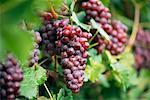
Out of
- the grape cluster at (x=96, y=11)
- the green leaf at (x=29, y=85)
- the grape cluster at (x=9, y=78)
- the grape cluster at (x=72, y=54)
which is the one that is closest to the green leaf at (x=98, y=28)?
the grape cluster at (x=96, y=11)

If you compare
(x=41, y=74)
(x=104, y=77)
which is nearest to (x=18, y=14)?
(x=41, y=74)

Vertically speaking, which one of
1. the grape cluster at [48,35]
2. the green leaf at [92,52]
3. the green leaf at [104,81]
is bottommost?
the green leaf at [104,81]

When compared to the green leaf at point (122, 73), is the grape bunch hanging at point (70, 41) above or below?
above

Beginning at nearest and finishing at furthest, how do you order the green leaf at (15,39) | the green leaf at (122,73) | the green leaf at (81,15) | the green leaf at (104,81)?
the green leaf at (15,39)
the green leaf at (81,15)
the green leaf at (122,73)
the green leaf at (104,81)

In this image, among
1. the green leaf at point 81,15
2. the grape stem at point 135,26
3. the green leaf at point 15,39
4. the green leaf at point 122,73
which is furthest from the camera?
the grape stem at point 135,26

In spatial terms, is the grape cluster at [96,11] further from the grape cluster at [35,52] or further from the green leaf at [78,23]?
the grape cluster at [35,52]

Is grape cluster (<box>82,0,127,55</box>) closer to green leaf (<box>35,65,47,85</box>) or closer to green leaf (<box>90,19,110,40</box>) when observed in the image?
green leaf (<box>90,19,110,40</box>)

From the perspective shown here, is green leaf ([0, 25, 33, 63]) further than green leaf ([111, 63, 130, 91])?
No

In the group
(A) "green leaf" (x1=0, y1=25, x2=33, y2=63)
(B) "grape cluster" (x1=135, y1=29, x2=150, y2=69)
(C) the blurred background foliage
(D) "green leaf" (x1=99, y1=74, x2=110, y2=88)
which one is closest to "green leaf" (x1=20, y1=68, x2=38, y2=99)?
(C) the blurred background foliage
